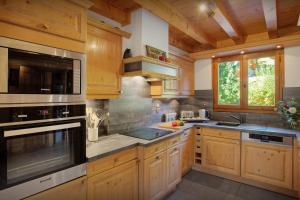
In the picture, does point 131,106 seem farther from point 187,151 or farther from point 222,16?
point 222,16

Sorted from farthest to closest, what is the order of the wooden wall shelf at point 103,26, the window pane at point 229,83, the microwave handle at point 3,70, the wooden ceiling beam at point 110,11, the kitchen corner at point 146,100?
the window pane at point 229,83 → the wooden ceiling beam at point 110,11 → the wooden wall shelf at point 103,26 → the kitchen corner at point 146,100 → the microwave handle at point 3,70

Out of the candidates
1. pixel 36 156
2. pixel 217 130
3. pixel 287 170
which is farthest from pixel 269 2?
pixel 36 156

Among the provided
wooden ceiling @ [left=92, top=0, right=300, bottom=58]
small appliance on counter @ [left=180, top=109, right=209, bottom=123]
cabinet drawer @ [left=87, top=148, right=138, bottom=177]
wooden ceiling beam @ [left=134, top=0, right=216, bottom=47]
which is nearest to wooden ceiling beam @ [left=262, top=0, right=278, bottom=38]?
wooden ceiling @ [left=92, top=0, right=300, bottom=58]

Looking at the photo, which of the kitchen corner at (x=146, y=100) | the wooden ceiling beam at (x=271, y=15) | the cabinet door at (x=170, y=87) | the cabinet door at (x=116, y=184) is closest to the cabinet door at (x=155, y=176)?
the kitchen corner at (x=146, y=100)

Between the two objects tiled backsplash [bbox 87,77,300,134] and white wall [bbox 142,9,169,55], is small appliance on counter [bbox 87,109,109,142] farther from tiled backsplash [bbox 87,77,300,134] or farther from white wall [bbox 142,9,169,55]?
white wall [bbox 142,9,169,55]

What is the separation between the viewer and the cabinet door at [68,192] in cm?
122

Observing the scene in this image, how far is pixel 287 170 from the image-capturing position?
8.05ft

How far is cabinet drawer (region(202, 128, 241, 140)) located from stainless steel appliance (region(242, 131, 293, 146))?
100 mm

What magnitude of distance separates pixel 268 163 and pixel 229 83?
1593 mm

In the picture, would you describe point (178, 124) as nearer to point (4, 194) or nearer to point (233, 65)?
point (233, 65)

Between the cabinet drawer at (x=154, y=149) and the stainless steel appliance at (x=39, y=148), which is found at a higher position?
the stainless steel appliance at (x=39, y=148)

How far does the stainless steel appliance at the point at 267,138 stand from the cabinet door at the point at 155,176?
4.69 feet

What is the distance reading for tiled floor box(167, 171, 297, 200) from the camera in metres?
2.40

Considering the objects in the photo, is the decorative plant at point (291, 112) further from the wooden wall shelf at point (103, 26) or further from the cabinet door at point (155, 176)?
the wooden wall shelf at point (103, 26)
